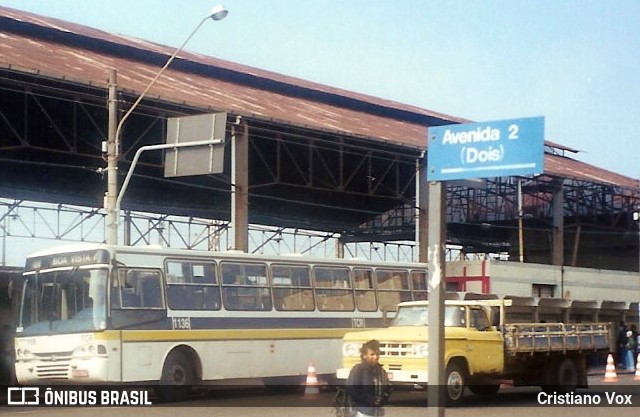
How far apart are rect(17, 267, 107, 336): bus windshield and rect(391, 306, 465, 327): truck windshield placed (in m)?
5.51

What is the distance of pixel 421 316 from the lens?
19812 mm

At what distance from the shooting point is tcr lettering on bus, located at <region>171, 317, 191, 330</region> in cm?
2042

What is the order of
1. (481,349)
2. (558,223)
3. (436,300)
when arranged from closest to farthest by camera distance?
(436,300)
(481,349)
(558,223)

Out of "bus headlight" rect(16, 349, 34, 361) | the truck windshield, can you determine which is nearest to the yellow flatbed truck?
the truck windshield

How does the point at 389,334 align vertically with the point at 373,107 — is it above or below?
below

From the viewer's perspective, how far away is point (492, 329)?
65.0 ft

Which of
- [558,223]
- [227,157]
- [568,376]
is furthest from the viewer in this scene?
[558,223]

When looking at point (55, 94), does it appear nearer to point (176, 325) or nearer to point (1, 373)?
point (1, 373)

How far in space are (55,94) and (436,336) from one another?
76.9 ft

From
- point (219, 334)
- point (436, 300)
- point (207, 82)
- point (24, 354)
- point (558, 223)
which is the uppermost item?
point (207, 82)

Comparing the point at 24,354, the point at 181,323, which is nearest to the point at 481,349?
the point at 181,323

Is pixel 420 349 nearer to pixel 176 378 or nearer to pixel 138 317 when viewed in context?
pixel 176 378

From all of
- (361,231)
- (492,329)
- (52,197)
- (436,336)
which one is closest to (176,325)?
(492,329)

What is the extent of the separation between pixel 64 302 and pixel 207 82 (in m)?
19.2
